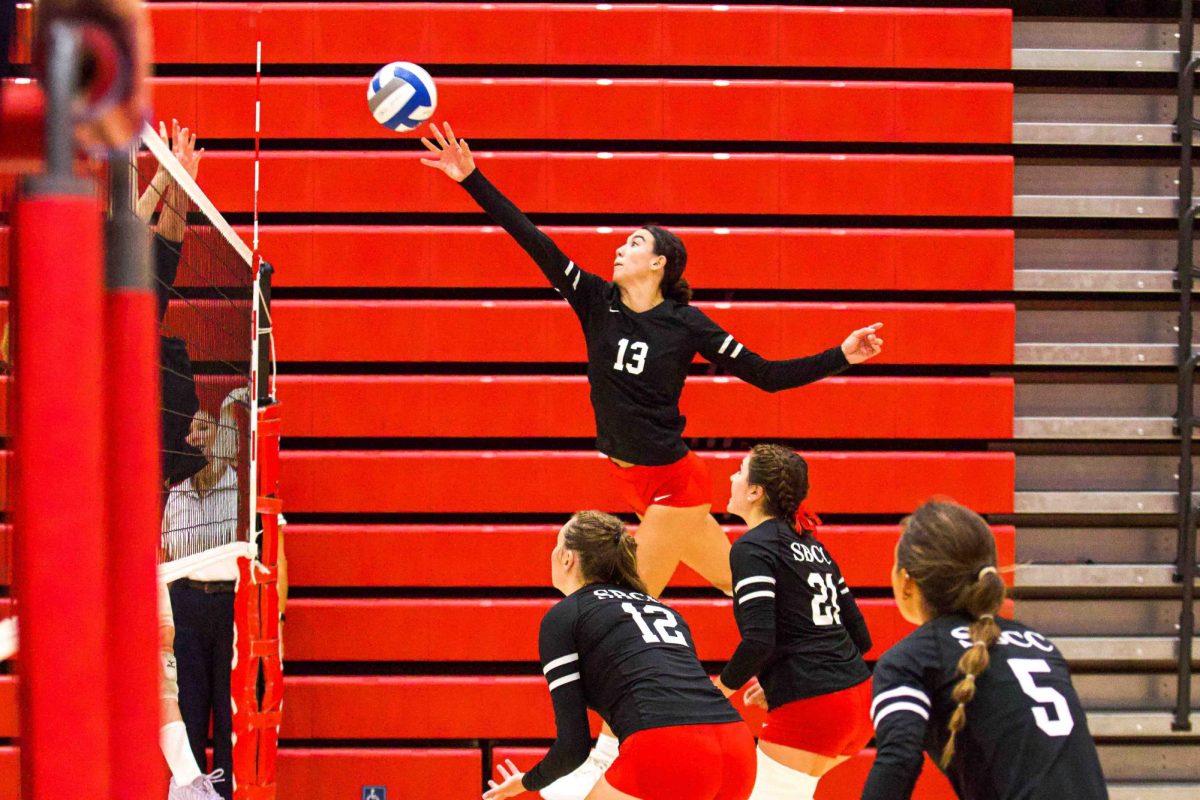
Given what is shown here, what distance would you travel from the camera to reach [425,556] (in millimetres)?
6109

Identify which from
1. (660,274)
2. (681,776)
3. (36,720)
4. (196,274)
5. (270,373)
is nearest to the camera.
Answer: (36,720)

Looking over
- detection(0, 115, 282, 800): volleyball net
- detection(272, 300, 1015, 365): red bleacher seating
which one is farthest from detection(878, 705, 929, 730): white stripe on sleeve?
detection(272, 300, 1015, 365): red bleacher seating

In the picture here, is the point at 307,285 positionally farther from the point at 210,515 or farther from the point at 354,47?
the point at 210,515

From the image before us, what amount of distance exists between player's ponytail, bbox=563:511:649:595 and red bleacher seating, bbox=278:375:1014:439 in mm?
2220

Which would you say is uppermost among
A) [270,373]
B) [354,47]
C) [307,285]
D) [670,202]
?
[354,47]

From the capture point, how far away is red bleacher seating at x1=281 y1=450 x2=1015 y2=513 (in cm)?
611

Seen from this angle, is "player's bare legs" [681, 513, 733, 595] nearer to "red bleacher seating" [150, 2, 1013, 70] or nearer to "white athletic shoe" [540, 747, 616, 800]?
"white athletic shoe" [540, 747, 616, 800]

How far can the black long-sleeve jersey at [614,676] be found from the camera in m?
3.62

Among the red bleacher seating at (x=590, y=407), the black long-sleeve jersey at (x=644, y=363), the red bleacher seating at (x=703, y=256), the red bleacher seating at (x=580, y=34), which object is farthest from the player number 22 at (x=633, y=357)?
the red bleacher seating at (x=580, y=34)

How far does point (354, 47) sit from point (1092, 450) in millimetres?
4678

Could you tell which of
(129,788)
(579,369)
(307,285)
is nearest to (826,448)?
(579,369)

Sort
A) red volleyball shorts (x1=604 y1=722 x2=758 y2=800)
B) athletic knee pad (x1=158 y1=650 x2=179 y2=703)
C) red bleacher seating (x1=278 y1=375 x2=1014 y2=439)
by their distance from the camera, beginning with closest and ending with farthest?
red volleyball shorts (x1=604 y1=722 x2=758 y2=800)
athletic knee pad (x1=158 y1=650 x2=179 y2=703)
red bleacher seating (x1=278 y1=375 x2=1014 y2=439)

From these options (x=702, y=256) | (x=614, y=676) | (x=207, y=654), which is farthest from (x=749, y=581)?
(x=207, y=654)

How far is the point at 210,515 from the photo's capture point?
4742 mm
